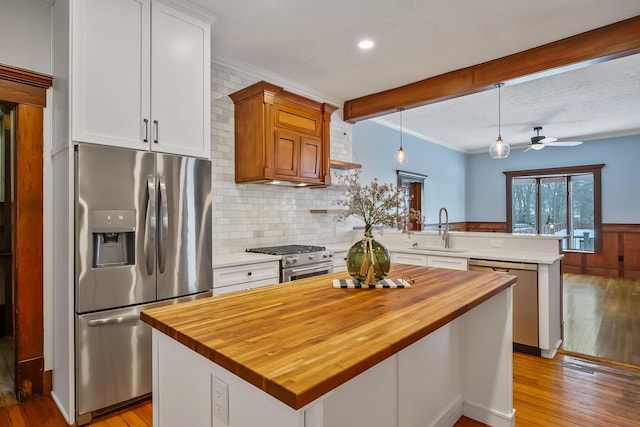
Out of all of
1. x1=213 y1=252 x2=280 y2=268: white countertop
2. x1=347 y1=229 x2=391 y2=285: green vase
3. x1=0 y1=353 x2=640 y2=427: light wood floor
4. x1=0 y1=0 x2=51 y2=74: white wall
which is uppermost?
x1=0 y1=0 x2=51 y2=74: white wall

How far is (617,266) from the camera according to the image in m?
7.19

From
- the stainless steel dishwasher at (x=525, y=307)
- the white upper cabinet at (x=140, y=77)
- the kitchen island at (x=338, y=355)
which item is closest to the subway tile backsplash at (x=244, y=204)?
the white upper cabinet at (x=140, y=77)

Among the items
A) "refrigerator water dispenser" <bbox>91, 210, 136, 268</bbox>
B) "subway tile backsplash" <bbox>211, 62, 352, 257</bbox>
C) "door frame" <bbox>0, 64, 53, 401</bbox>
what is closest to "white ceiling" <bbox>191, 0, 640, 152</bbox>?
"subway tile backsplash" <bbox>211, 62, 352, 257</bbox>

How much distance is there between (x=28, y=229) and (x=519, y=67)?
435 centimetres

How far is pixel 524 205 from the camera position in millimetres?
8703

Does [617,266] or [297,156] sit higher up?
[297,156]

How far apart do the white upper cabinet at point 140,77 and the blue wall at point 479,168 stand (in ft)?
10.4

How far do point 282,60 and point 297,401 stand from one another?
3538mm

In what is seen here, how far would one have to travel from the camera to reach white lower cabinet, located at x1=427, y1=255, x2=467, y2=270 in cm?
370

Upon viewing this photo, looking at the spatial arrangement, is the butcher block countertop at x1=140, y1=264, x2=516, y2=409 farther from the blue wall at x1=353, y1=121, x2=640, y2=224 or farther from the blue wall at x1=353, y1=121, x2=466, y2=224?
the blue wall at x1=353, y1=121, x2=640, y2=224

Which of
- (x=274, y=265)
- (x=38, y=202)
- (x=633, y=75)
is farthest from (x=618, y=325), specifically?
(x=38, y=202)

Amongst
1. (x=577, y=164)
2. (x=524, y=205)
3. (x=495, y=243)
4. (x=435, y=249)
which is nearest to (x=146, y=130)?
(x=435, y=249)

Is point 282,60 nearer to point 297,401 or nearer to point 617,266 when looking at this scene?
point 297,401

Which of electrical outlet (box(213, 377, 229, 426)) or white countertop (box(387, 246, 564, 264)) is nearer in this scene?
electrical outlet (box(213, 377, 229, 426))
